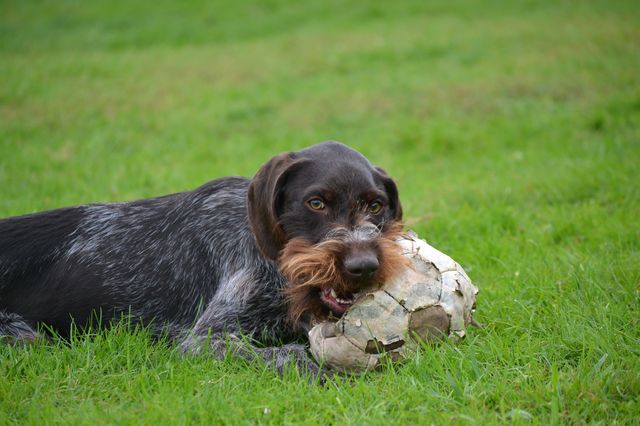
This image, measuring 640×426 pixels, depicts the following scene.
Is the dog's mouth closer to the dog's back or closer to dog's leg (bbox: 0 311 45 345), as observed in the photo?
the dog's back

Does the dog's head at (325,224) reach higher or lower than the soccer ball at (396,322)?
higher

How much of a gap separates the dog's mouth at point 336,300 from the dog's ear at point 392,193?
91 cm

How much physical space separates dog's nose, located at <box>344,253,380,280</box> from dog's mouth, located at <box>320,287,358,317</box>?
24 cm

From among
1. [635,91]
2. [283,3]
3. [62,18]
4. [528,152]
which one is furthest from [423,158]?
[62,18]

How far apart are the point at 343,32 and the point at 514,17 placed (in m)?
5.10

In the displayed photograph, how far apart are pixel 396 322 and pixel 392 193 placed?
3.75 ft

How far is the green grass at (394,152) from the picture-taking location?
12.9 ft

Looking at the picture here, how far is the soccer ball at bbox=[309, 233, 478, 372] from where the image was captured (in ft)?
13.6

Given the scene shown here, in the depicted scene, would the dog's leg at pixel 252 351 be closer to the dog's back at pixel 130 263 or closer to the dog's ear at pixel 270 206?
the dog's back at pixel 130 263

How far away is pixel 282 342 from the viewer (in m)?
4.91

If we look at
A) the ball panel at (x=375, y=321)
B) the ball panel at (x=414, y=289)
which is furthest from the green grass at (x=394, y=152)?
the ball panel at (x=414, y=289)

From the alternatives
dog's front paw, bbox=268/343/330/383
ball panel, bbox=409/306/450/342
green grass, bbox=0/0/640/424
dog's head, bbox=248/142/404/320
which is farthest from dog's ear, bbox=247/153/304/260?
ball panel, bbox=409/306/450/342

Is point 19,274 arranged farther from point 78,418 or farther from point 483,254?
point 483,254

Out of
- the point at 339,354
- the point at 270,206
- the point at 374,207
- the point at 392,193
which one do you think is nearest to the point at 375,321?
the point at 339,354
